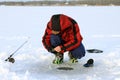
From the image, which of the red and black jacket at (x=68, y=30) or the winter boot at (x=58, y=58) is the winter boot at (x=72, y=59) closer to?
the winter boot at (x=58, y=58)

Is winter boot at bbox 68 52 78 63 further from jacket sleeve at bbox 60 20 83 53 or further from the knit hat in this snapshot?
the knit hat

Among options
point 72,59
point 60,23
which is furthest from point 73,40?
point 72,59

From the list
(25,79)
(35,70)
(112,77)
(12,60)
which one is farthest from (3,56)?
(112,77)

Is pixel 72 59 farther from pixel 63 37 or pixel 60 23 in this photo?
pixel 60 23

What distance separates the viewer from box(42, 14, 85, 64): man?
7.13 metres

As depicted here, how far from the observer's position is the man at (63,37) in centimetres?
713

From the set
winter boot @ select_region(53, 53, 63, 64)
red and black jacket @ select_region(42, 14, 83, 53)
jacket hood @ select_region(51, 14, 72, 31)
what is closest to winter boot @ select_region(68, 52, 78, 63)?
winter boot @ select_region(53, 53, 63, 64)

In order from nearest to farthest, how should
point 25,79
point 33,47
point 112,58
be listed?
point 25,79
point 112,58
point 33,47

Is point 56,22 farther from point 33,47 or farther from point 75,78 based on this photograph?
point 33,47

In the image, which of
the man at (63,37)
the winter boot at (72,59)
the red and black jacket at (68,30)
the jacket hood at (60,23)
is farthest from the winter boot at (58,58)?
the jacket hood at (60,23)

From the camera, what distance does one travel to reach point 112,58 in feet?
25.7

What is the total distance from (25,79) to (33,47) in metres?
3.39

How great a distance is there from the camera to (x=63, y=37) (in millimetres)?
7316

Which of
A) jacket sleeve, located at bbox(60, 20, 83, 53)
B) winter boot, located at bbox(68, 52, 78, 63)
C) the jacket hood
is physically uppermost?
the jacket hood
